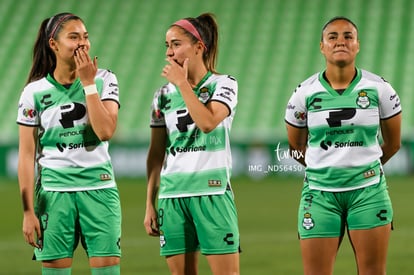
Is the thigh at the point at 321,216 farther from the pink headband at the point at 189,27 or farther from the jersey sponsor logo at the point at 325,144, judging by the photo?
the pink headband at the point at 189,27

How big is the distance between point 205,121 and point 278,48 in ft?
68.9

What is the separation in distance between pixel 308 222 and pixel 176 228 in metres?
0.80

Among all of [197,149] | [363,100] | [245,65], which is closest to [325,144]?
[363,100]

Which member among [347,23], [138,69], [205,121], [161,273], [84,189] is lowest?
[161,273]

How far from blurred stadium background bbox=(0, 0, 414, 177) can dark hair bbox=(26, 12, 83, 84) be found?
15.3m

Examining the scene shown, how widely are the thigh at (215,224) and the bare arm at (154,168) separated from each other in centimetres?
28

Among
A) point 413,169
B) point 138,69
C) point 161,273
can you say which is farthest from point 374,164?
point 138,69

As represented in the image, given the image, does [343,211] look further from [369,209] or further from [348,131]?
[348,131]

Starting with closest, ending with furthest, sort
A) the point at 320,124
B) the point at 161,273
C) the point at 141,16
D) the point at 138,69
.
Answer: the point at 320,124 < the point at 161,273 < the point at 138,69 < the point at 141,16

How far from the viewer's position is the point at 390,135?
228 inches

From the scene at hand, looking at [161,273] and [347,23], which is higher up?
[347,23]

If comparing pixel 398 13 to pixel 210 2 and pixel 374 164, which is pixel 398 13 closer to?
pixel 210 2

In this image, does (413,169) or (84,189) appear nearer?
(84,189)

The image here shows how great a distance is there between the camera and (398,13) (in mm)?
27109
